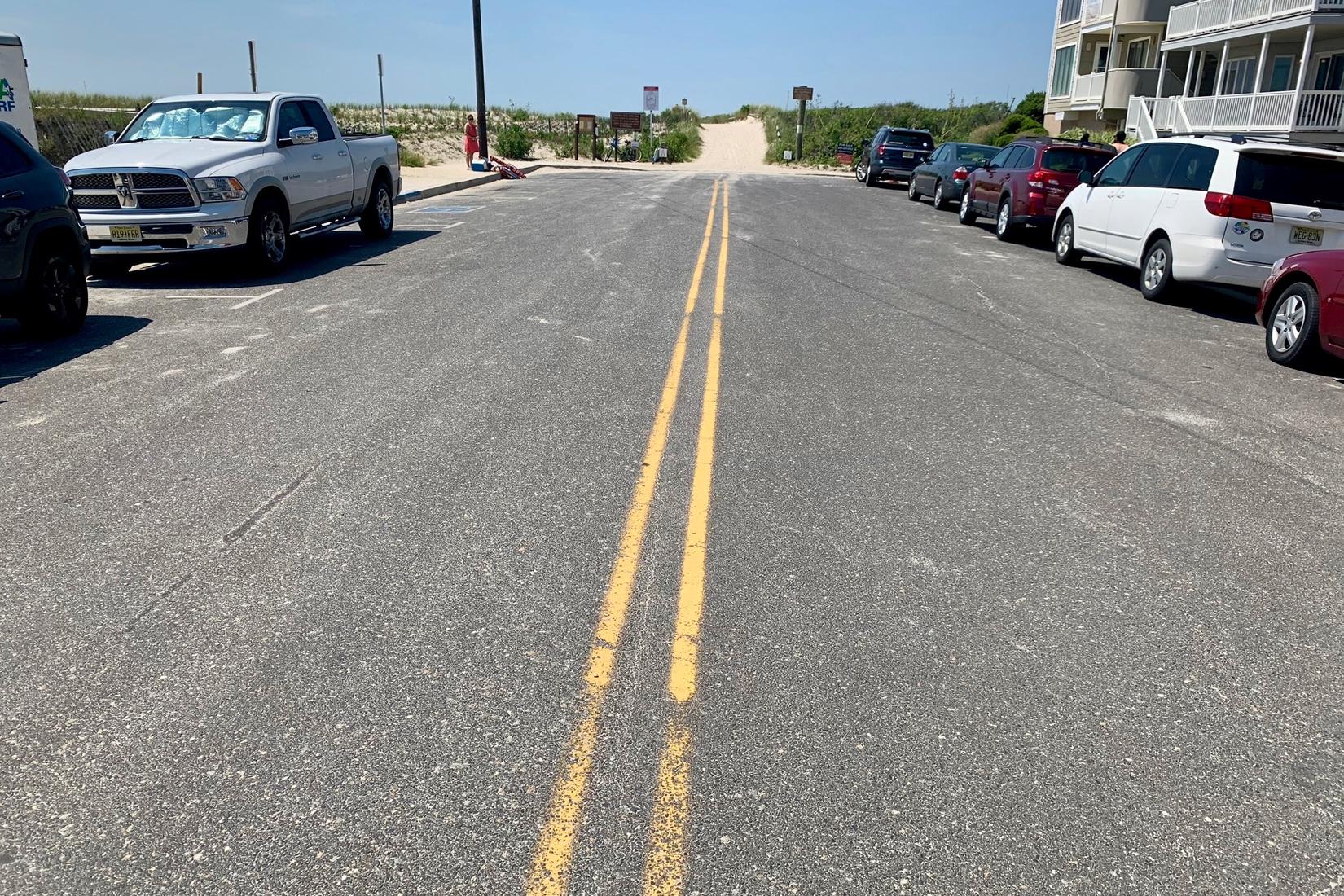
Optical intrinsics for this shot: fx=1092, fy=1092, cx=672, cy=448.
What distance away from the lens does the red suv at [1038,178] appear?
17594 mm

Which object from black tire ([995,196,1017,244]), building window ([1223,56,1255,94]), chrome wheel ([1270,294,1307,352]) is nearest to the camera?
chrome wheel ([1270,294,1307,352])

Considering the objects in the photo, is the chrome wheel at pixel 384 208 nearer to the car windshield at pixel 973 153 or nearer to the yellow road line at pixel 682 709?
the yellow road line at pixel 682 709

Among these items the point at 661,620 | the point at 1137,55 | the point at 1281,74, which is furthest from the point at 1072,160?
the point at 1137,55

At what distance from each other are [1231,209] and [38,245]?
11360 mm

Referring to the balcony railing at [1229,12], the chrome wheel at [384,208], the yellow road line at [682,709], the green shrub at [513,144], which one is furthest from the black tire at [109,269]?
the green shrub at [513,144]

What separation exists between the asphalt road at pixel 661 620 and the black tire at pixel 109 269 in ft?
13.3

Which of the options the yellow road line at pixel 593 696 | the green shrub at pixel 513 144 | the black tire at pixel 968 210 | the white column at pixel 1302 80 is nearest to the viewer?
the yellow road line at pixel 593 696

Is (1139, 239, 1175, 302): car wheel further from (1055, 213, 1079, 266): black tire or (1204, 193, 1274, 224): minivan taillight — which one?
(1055, 213, 1079, 266): black tire

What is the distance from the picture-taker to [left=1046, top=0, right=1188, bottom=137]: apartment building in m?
39.8

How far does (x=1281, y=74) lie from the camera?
32438 millimetres

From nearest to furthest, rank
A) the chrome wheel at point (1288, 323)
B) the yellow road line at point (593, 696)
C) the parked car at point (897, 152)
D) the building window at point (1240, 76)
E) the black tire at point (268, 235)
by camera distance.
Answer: the yellow road line at point (593, 696) → the chrome wheel at point (1288, 323) → the black tire at point (268, 235) → the parked car at point (897, 152) → the building window at point (1240, 76)

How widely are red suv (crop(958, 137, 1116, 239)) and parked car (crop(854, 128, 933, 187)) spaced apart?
1252 cm

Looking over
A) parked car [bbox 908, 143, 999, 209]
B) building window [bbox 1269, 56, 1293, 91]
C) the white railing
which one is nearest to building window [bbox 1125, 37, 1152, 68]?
the white railing

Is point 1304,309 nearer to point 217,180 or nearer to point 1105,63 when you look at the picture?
point 217,180
